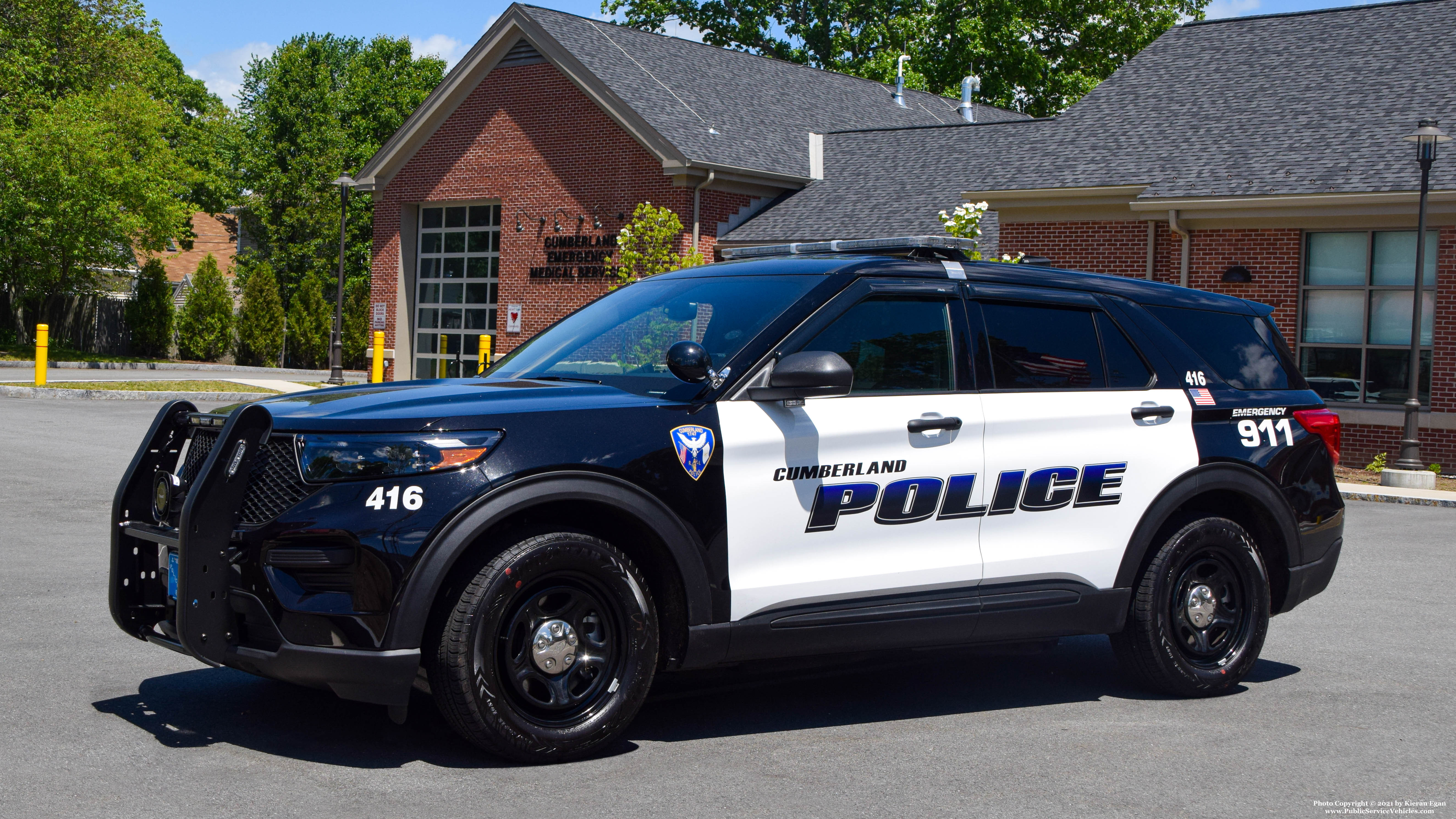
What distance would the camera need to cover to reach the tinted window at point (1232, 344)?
6555 mm

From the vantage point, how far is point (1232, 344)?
673 cm

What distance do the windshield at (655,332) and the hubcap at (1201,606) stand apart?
7.65 ft

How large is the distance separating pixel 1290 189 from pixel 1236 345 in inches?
586

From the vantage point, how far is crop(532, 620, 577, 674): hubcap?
4.83 meters

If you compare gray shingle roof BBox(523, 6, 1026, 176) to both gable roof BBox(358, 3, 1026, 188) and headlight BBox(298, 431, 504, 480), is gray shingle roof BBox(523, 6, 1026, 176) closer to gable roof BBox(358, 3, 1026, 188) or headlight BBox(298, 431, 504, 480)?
gable roof BBox(358, 3, 1026, 188)

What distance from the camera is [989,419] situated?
5.70 metres

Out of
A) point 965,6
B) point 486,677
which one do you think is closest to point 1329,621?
point 486,677

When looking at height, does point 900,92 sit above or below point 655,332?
above

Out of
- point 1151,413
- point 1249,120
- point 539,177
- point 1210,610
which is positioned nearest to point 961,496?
point 1151,413

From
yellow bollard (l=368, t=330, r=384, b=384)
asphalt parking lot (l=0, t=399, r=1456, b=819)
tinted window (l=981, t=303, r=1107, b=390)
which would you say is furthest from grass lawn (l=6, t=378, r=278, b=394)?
tinted window (l=981, t=303, r=1107, b=390)

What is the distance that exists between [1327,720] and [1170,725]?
73 cm

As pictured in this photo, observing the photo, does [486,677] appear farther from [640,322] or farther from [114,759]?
[640,322]

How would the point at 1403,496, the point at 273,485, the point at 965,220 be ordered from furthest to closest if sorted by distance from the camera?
the point at 965,220
the point at 1403,496
the point at 273,485

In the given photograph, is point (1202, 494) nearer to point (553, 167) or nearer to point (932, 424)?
point (932, 424)
